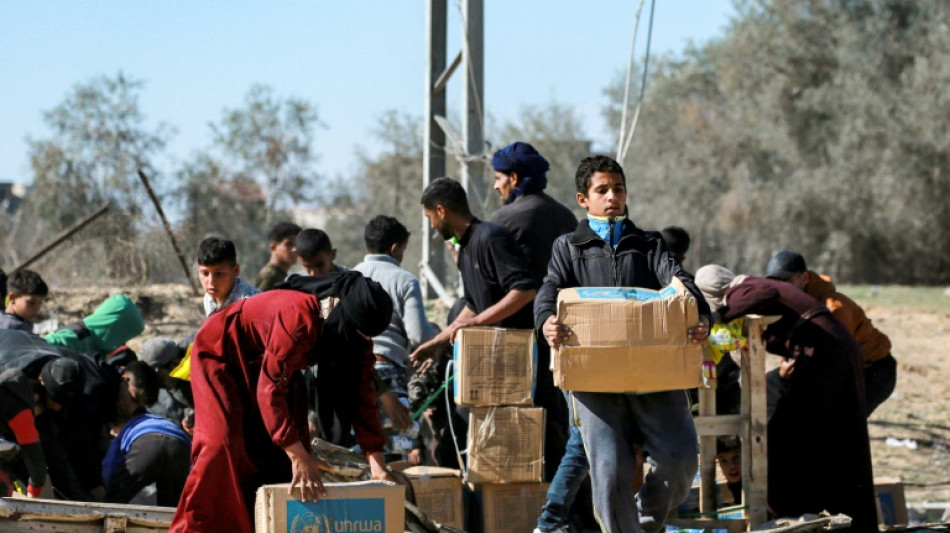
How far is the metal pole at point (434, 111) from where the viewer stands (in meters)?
12.2

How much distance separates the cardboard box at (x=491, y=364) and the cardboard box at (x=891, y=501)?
282 cm

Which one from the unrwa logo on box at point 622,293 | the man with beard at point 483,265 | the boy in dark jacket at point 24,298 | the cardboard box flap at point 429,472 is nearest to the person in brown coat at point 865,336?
the man with beard at point 483,265

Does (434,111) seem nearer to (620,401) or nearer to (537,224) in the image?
(537,224)

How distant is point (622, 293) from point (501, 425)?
1.76m

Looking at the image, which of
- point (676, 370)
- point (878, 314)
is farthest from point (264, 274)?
point (878, 314)

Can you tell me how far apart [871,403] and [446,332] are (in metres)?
3.05

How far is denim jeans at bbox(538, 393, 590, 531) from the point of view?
588 cm

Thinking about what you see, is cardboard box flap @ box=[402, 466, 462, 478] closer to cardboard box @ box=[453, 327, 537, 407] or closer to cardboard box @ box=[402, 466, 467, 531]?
cardboard box @ box=[402, 466, 467, 531]

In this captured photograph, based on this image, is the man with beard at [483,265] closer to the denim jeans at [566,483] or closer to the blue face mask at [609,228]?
the denim jeans at [566,483]

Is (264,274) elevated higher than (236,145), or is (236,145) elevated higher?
(236,145)

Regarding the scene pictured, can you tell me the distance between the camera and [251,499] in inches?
181

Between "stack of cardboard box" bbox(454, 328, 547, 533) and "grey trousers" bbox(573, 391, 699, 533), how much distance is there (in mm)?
1298

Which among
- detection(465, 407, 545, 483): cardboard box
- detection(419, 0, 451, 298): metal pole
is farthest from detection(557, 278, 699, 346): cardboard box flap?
detection(419, 0, 451, 298): metal pole

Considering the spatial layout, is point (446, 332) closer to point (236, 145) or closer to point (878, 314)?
point (878, 314)
